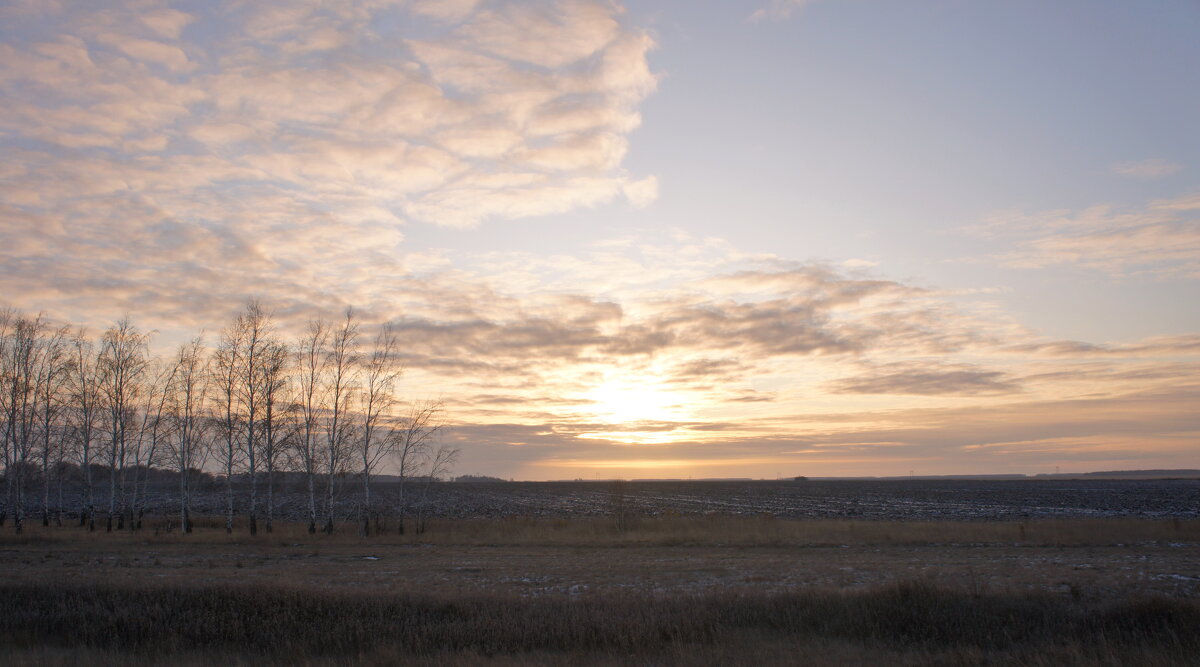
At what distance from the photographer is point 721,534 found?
Result: 39250 mm

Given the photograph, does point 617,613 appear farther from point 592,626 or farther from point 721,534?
point 721,534

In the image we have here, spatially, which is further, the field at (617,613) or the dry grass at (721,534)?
the dry grass at (721,534)

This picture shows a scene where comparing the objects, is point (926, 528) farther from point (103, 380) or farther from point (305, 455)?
point (103, 380)

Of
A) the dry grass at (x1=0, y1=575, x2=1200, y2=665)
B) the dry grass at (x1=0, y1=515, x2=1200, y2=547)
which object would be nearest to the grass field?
the dry grass at (x1=0, y1=575, x2=1200, y2=665)

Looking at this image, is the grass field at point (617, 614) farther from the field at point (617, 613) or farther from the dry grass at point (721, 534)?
the dry grass at point (721, 534)

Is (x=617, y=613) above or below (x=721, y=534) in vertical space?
above

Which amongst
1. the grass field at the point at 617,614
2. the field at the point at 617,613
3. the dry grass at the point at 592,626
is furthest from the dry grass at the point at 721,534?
the dry grass at the point at 592,626

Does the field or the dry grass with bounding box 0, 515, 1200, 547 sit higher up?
the field

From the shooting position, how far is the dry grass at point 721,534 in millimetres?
35719

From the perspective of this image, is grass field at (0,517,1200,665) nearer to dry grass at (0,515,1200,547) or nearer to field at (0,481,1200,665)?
field at (0,481,1200,665)

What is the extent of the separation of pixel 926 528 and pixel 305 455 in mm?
37652

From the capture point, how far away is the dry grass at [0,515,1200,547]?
35719 mm

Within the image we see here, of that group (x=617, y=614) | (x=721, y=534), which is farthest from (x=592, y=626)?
(x=721, y=534)

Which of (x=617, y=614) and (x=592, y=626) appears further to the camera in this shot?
(x=617, y=614)
